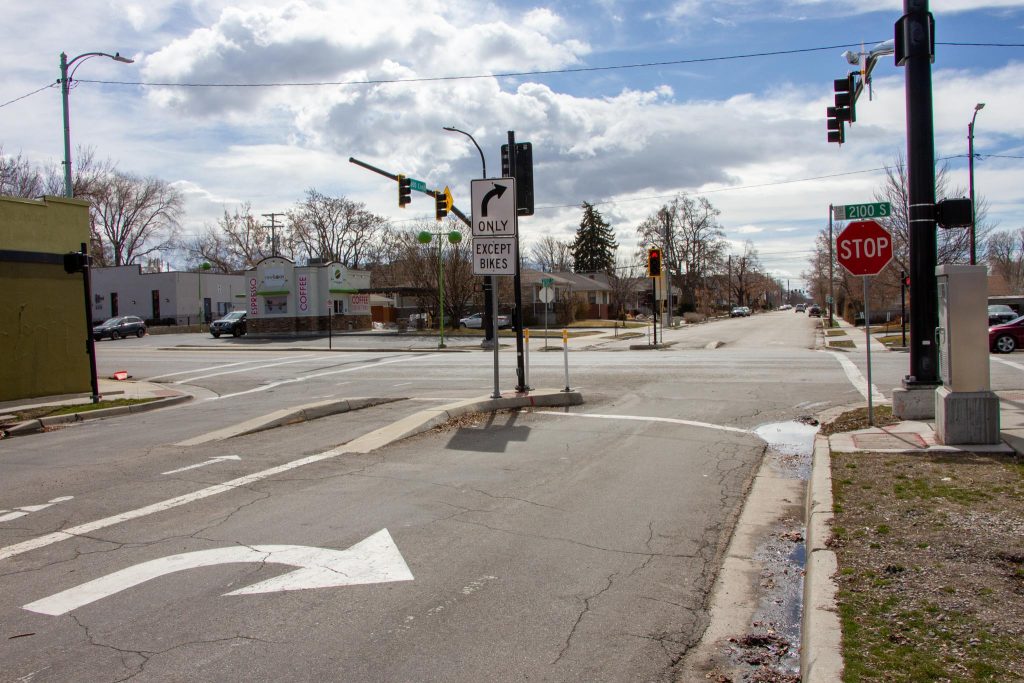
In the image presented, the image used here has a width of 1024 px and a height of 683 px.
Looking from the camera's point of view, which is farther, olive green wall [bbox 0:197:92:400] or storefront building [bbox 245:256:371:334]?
storefront building [bbox 245:256:371:334]

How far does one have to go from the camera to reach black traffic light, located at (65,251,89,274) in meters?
16.4

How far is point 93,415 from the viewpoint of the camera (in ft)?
50.5

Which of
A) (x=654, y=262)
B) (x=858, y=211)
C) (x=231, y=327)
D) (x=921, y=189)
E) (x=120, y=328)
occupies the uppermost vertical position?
(x=654, y=262)

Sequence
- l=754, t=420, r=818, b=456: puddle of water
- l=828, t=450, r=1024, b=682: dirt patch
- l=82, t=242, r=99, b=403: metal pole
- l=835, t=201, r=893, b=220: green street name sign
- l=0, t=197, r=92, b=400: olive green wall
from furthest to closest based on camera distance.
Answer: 1. l=0, t=197, r=92, b=400: olive green wall
2. l=82, t=242, r=99, b=403: metal pole
3. l=835, t=201, r=893, b=220: green street name sign
4. l=754, t=420, r=818, b=456: puddle of water
5. l=828, t=450, r=1024, b=682: dirt patch

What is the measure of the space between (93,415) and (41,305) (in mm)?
3737

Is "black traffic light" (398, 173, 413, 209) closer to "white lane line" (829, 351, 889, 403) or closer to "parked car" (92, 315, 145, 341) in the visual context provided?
"white lane line" (829, 351, 889, 403)

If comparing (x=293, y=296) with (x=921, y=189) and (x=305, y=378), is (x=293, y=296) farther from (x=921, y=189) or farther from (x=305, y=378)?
(x=921, y=189)

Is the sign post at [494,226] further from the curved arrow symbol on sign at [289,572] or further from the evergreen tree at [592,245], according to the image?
the evergreen tree at [592,245]

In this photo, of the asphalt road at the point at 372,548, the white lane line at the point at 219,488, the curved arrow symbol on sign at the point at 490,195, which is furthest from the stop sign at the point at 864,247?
the white lane line at the point at 219,488

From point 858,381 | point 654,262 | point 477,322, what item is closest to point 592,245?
point 477,322

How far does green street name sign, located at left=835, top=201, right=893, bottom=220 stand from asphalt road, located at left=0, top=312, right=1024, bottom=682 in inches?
128

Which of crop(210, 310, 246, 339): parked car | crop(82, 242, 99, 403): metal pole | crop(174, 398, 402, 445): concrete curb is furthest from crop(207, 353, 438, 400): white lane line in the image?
crop(210, 310, 246, 339): parked car

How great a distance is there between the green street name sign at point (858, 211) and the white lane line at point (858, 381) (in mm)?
3767

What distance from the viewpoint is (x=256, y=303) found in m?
50.2
